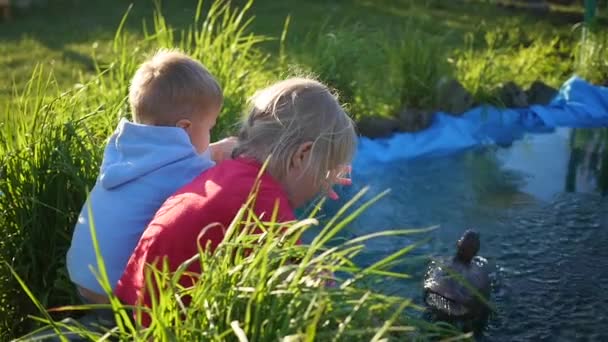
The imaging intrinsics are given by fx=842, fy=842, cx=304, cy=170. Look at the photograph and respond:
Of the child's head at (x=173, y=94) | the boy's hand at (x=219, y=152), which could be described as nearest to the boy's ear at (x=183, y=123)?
the child's head at (x=173, y=94)

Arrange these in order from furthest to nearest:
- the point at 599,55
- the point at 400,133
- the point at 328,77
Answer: the point at 599,55 → the point at 400,133 → the point at 328,77

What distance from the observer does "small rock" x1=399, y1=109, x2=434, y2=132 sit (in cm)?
535

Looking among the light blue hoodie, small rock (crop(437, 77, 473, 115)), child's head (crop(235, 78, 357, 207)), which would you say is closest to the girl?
child's head (crop(235, 78, 357, 207))

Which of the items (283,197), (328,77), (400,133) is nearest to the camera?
(283,197)

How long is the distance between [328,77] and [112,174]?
2.76m

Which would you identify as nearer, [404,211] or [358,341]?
[358,341]

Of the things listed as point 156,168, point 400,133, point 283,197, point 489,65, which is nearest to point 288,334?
point 283,197

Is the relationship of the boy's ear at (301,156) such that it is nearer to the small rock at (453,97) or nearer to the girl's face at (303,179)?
the girl's face at (303,179)

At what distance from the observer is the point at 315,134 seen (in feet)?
6.77

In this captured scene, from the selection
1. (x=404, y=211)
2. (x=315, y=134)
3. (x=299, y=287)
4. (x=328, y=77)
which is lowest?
(x=404, y=211)

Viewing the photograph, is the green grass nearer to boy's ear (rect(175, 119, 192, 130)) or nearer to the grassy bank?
the grassy bank

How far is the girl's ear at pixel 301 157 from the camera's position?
2051mm

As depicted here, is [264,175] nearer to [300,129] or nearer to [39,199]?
[300,129]

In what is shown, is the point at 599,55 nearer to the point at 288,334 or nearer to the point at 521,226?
the point at 521,226
